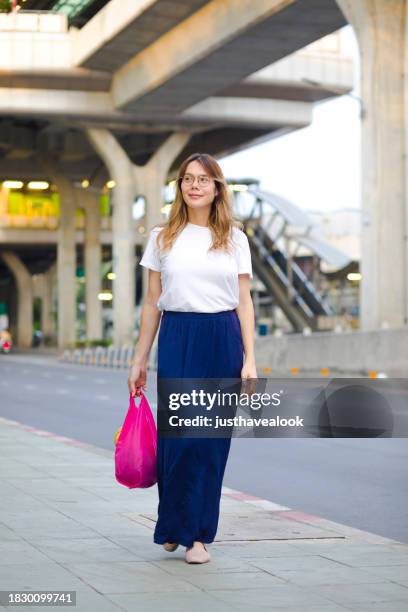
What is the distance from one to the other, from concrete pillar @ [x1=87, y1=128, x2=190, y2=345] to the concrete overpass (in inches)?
2.0

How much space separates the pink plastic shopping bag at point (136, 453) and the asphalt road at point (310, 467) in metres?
2.15

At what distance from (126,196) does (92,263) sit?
54.6 feet

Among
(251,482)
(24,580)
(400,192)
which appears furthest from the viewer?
(400,192)

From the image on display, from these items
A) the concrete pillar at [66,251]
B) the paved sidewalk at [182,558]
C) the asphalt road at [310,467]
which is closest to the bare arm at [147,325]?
the paved sidewalk at [182,558]

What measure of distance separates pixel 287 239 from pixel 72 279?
20524 millimetres

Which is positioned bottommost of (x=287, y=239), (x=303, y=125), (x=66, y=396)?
(x=66, y=396)

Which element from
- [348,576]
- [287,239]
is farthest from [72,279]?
[348,576]

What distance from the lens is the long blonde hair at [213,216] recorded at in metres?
7.24

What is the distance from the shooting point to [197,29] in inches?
1727

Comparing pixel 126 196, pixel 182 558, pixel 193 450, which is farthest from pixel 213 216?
pixel 126 196

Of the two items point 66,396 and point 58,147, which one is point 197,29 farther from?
point 58,147

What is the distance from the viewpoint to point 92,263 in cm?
7575

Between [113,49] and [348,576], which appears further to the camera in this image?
[113,49]

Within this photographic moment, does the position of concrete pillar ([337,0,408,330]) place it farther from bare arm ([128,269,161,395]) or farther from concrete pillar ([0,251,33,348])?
concrete pillar ([0,251,33,348])
